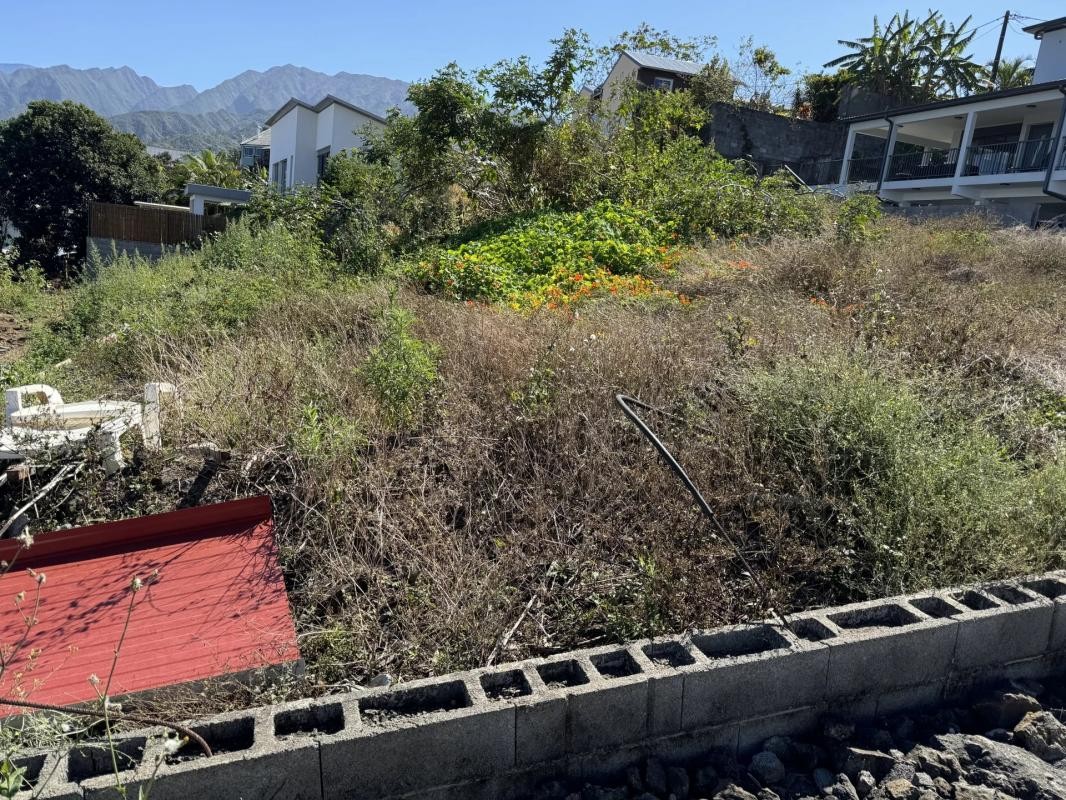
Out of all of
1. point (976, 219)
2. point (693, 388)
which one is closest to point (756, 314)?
point (693, 388)

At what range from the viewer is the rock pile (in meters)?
2.44

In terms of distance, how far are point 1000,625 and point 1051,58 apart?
25.2 metres

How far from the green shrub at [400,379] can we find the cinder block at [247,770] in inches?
81.9

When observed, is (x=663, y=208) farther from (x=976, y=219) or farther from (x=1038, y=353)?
(x=1038, y=353)

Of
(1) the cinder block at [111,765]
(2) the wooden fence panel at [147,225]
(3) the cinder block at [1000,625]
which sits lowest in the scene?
(1) the cinder block at [111,765]

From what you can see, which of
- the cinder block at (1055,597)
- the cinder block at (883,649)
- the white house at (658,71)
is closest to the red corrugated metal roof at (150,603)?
the cinder block at (883,649)

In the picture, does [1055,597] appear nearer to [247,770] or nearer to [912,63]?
[247,770]

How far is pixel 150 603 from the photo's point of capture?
10.0ft

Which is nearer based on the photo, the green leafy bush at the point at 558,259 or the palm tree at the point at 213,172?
the green leafy bush at the point at 558,259

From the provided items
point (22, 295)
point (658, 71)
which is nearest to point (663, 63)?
point (658, 71)

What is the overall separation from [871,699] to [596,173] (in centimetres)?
1057

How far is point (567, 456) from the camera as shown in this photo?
392 centimetres

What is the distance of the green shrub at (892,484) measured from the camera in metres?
3.28

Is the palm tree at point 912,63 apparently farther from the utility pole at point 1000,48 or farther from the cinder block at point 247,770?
the cinder block at point 247,770
